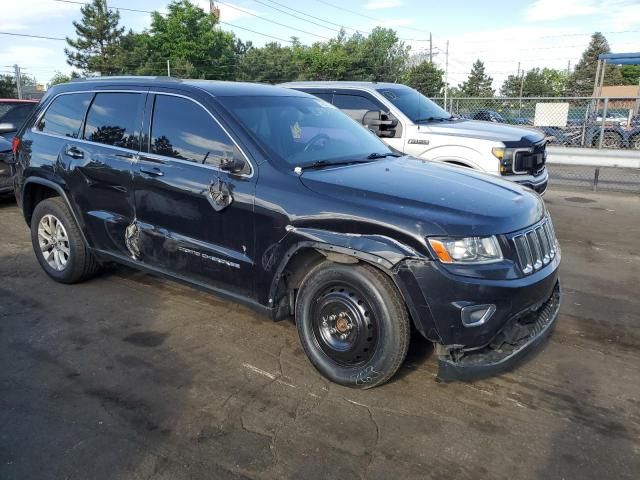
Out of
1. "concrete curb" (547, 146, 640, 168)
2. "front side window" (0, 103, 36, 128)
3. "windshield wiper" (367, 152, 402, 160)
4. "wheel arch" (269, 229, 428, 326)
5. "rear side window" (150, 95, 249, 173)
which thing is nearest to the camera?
"wheel arch" (269, 229, 428, 326)

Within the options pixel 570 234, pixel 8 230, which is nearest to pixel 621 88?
pixel 570 234

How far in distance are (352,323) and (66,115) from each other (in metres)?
3.40

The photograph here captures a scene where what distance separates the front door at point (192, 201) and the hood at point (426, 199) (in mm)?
569

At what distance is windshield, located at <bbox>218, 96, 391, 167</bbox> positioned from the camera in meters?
3.76

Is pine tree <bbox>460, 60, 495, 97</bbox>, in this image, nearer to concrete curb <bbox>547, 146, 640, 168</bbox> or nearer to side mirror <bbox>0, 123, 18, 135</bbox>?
concrete curb <bbox>547, 146, 640, 168</bbox>

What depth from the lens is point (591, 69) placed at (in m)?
83.2

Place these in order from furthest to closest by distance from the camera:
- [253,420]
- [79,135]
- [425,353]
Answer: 1. [79,135]
2. [425,353]
3. [253,420]

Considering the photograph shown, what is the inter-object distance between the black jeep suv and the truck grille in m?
0.01

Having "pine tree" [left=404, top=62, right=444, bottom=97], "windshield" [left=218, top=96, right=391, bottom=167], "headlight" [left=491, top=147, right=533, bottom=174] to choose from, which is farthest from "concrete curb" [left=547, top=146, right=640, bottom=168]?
"pine tree" [left=404, top=62, right=444, bottom=97]

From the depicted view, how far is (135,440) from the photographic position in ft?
9.46

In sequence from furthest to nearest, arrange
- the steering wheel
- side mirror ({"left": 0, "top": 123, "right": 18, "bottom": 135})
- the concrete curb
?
1. the concrete curb
2. side mirror ({"left": 0, "top": 123, "right": 18, "bottom": 135})
3. the steering wheel

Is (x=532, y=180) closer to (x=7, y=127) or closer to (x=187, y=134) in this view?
(x=187, y=134)

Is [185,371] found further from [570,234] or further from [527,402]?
[570,234]

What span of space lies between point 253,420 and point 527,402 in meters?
1.64
